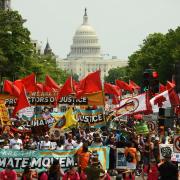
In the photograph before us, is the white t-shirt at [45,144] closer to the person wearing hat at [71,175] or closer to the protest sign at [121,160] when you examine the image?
the protest sign at [121,160]

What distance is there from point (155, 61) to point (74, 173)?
92679 millimetres

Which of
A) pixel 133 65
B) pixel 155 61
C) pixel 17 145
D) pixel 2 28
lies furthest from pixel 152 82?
pixel 133 65

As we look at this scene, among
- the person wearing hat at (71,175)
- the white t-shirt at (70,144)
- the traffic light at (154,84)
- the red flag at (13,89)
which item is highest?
the red flag at (13,89)

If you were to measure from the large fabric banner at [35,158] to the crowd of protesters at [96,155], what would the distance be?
0.25 meters

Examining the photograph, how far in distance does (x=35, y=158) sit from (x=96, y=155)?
4.08 ft

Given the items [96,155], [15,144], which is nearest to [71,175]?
[96,155]

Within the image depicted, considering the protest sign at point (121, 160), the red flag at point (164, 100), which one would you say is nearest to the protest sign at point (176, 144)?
the protest sign at point (121, 160)

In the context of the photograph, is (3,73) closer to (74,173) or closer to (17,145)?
(17,145)

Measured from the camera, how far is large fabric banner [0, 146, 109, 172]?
21375mm

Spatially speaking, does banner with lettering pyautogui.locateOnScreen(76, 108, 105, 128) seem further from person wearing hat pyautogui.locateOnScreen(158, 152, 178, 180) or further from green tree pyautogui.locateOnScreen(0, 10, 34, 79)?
green tree pyautogui.locateOnScreen(0, 10, 34, 79)

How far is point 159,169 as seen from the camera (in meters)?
19.9

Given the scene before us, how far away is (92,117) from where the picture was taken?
30.4m

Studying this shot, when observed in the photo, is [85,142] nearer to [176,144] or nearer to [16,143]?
[16,143]

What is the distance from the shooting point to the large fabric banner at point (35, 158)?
70.1 feet
